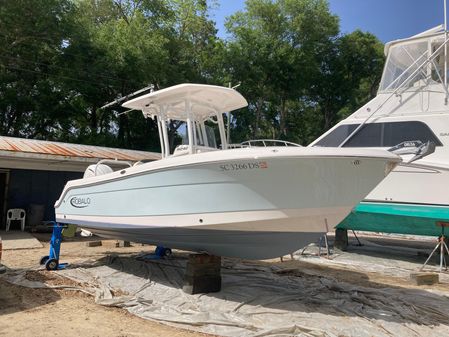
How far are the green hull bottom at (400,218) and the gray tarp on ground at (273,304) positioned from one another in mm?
2447

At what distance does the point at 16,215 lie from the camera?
1205 centimetres

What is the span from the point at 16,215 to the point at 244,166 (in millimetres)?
9708

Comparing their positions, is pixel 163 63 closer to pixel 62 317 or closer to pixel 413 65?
pixel 413 65

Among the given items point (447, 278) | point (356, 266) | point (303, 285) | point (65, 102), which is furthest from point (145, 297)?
point (65, 102)

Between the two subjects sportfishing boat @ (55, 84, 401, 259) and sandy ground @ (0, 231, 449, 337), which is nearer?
sandy ground @ (0, 231, 449, 337)

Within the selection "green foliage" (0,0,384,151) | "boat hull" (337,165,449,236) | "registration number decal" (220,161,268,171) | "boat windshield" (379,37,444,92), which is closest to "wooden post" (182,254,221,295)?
"registration number decal" (220,161,268,171)

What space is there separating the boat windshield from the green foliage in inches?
563

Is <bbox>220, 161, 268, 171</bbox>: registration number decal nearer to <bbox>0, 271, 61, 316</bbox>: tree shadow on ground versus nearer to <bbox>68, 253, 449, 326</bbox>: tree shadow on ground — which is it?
<bbox>68, 253, 449, 326</bbox>: tree shadow on ground

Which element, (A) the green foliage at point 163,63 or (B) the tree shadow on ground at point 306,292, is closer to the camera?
(B) the tree shadow on ground at point 306,292

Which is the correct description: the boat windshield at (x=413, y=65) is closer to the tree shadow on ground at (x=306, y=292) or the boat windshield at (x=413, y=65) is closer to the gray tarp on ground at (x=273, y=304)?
the tree shadow on ground at (x=306, y=292)

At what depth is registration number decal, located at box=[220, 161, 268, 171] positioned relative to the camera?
15.9ft

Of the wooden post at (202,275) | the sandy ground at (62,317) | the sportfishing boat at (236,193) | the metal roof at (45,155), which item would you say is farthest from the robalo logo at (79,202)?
the metal roof at (45,155)

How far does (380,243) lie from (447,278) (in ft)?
14.5

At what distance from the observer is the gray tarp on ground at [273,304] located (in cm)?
446
